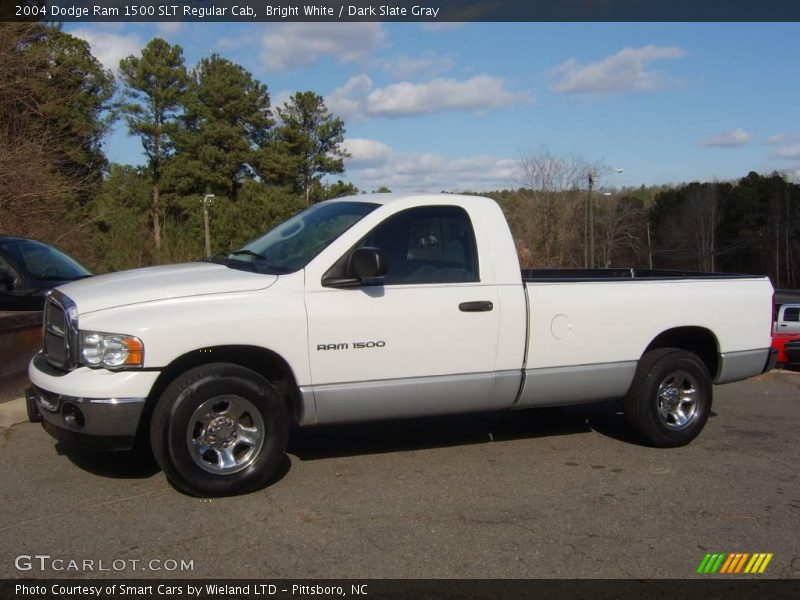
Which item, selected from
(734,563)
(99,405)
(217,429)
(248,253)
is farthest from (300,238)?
(734,563)

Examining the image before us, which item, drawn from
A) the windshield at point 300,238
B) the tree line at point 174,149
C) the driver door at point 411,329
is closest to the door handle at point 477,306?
the driver door at point 411,329

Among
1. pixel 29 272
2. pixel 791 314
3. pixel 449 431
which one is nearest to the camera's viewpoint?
pixel 449 431

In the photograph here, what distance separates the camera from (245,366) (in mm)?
5168

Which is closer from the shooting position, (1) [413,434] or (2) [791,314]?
(1) [413,434]

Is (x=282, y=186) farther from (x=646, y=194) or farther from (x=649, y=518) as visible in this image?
(x=646, y=194)

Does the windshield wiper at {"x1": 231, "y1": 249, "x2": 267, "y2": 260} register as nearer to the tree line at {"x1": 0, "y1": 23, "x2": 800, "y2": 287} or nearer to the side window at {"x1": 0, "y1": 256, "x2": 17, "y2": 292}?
the side window at {"x1": 0, "y1": 256, "x2": 17, "y2": 292}

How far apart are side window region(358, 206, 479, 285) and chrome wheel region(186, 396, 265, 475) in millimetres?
1292

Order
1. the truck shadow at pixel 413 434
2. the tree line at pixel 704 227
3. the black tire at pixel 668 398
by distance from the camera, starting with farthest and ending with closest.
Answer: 1. the tree line at pixel 704 227
2. the black tire at pixel 668 398
3. the truck shadow at pixel 413 434

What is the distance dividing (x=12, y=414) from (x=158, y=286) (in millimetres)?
2741

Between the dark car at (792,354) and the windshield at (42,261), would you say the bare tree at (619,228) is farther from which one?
the windshield at (42,261)

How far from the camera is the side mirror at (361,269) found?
5000mm

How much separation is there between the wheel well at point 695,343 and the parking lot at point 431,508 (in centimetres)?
68

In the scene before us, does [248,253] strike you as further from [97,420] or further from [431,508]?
[431,508]

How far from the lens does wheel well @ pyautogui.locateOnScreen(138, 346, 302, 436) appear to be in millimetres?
4844
